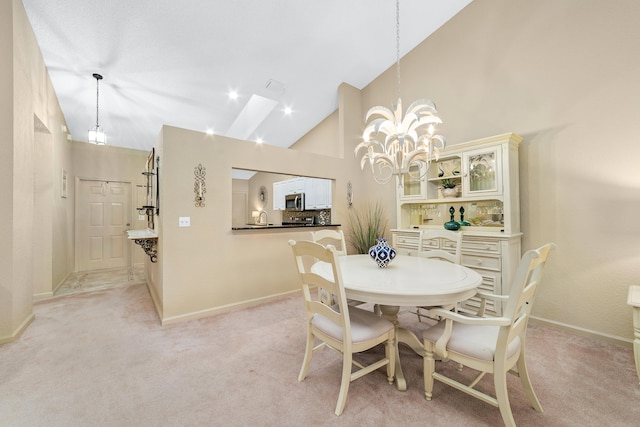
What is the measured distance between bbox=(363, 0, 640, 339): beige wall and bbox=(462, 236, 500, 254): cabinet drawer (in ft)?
1.48

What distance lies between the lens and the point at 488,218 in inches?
122

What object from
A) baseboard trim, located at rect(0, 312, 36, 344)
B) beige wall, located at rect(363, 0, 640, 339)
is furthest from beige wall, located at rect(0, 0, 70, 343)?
beige wall, located at rect(363, 0, 640, 339)

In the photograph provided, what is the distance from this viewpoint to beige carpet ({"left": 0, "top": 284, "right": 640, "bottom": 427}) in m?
1.43

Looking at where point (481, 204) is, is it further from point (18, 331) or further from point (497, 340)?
point (18, 331)

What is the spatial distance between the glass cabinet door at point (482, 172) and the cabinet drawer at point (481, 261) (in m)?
0.70

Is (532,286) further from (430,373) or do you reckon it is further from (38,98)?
(38,98)

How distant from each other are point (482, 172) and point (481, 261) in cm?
101

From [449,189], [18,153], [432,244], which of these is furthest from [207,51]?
[432,244]

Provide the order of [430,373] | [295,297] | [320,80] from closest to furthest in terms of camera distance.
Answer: [430,373] < [295,297] < [320,80]

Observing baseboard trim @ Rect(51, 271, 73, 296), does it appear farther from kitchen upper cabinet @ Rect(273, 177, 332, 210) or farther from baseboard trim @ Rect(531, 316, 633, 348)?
baseboard trim @ Rect(531, 316, 633, 348)

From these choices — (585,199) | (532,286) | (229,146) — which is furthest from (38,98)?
(585,199)

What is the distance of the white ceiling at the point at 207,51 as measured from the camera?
257 cm

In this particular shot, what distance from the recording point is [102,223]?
17.2ft

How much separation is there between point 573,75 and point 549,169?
36.4 inches
